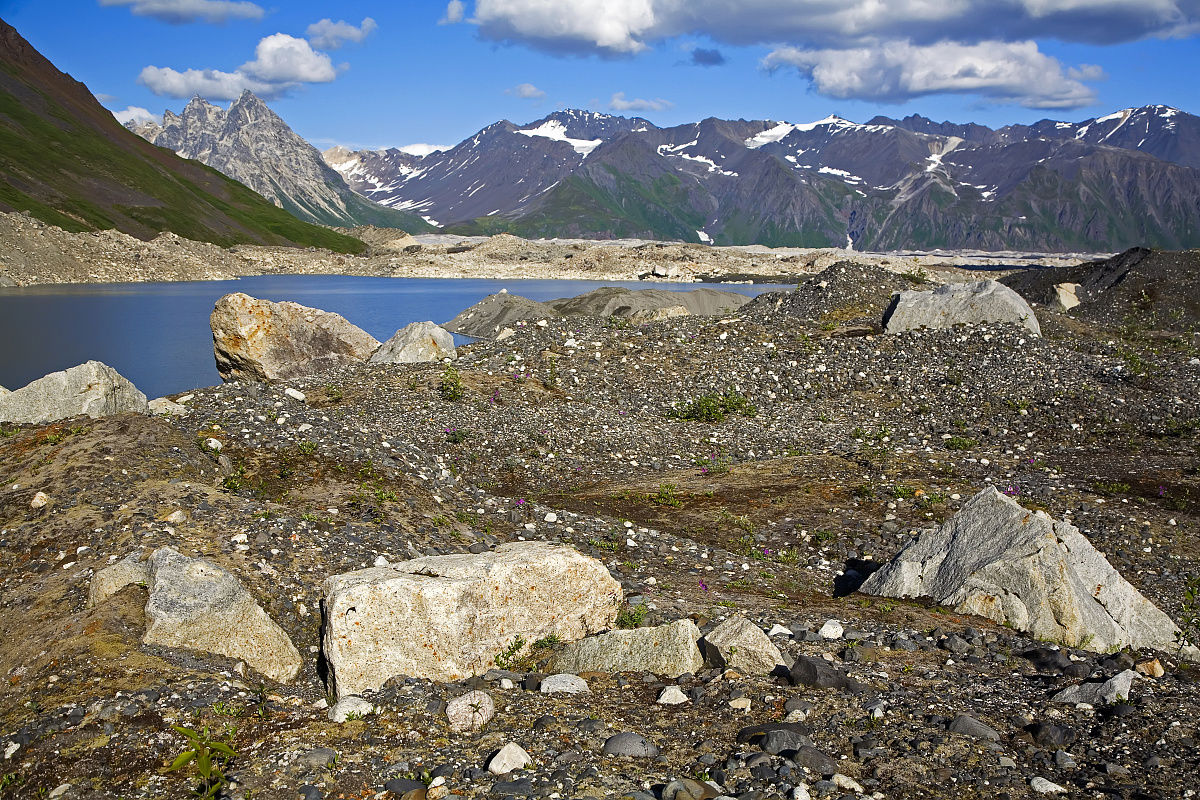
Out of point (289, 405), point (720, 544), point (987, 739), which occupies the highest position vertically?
point (289, 405)

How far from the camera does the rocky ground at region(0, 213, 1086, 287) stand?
106 m

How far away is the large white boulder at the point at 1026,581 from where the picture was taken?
418 inches

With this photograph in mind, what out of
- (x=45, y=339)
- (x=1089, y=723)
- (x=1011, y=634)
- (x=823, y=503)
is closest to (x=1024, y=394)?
(x=823, y=503)

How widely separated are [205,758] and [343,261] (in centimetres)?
17495

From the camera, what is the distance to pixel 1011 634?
402 inches

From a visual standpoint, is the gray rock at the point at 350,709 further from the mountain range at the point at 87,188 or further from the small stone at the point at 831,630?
the mountain range at the point at 87,188

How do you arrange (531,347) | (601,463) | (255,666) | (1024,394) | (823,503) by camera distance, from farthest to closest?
(531,347)
(1024,394)
(601,463)
(823,503)
(255,666)

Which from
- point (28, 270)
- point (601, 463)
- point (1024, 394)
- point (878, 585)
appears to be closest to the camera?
point (878, 585)

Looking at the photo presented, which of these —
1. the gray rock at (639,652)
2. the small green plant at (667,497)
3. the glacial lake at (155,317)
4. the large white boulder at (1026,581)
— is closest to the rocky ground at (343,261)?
the glacial lake at (155,317)

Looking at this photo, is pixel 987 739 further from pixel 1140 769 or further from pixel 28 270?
pixel 28 270

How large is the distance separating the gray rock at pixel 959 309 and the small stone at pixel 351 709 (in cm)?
2734

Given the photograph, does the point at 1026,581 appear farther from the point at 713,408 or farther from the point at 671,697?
the point at 713,408

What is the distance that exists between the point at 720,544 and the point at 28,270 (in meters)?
116

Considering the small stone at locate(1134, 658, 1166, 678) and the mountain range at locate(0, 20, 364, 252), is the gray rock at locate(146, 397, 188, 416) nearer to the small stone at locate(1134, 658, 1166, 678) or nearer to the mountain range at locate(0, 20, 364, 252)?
the small stone at locate(1134, 658, 1166, 678)
